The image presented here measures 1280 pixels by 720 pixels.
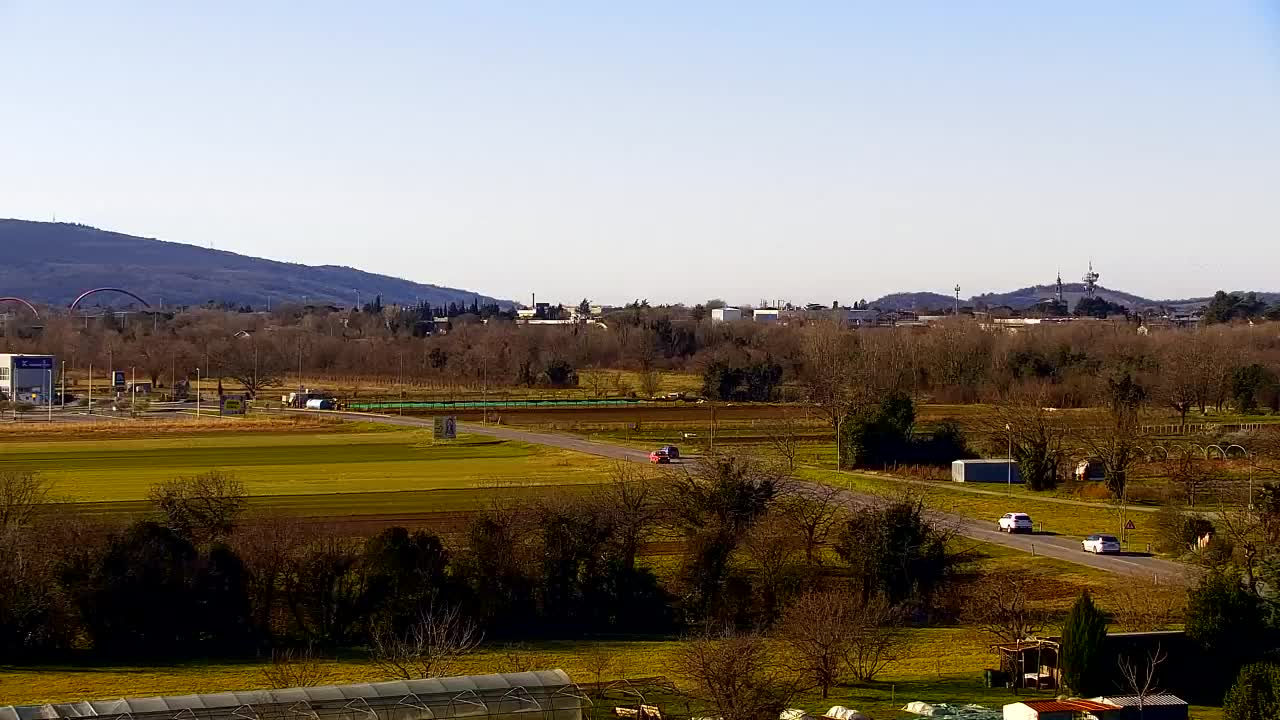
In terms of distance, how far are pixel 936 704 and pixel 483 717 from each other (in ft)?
22.5

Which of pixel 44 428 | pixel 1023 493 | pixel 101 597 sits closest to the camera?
pixel 101 597

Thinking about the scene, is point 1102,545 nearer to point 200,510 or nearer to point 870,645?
point 870,645

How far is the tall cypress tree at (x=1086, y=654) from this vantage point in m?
23.2

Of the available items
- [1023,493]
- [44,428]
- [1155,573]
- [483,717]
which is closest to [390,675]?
[483,717]

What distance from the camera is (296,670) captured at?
24438mm

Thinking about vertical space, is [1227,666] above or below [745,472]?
below

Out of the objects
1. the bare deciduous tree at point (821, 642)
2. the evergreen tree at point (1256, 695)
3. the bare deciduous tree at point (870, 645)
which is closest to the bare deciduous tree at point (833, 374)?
the bare deciduous tree at point (870, 645)

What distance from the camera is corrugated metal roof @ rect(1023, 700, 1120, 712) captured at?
66.7 ft

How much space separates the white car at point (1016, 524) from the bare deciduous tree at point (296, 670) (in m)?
18.0

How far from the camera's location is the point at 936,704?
21.9 m

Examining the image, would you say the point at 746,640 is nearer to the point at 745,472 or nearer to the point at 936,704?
the point at 936,704

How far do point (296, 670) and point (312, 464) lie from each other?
26.5m

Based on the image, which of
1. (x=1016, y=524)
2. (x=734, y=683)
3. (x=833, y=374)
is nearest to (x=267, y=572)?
(x=734, y=683)

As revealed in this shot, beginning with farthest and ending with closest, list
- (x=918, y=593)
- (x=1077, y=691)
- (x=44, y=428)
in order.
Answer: (x=44, y=428), (x=918, y=593), (x=1077, y=691)
